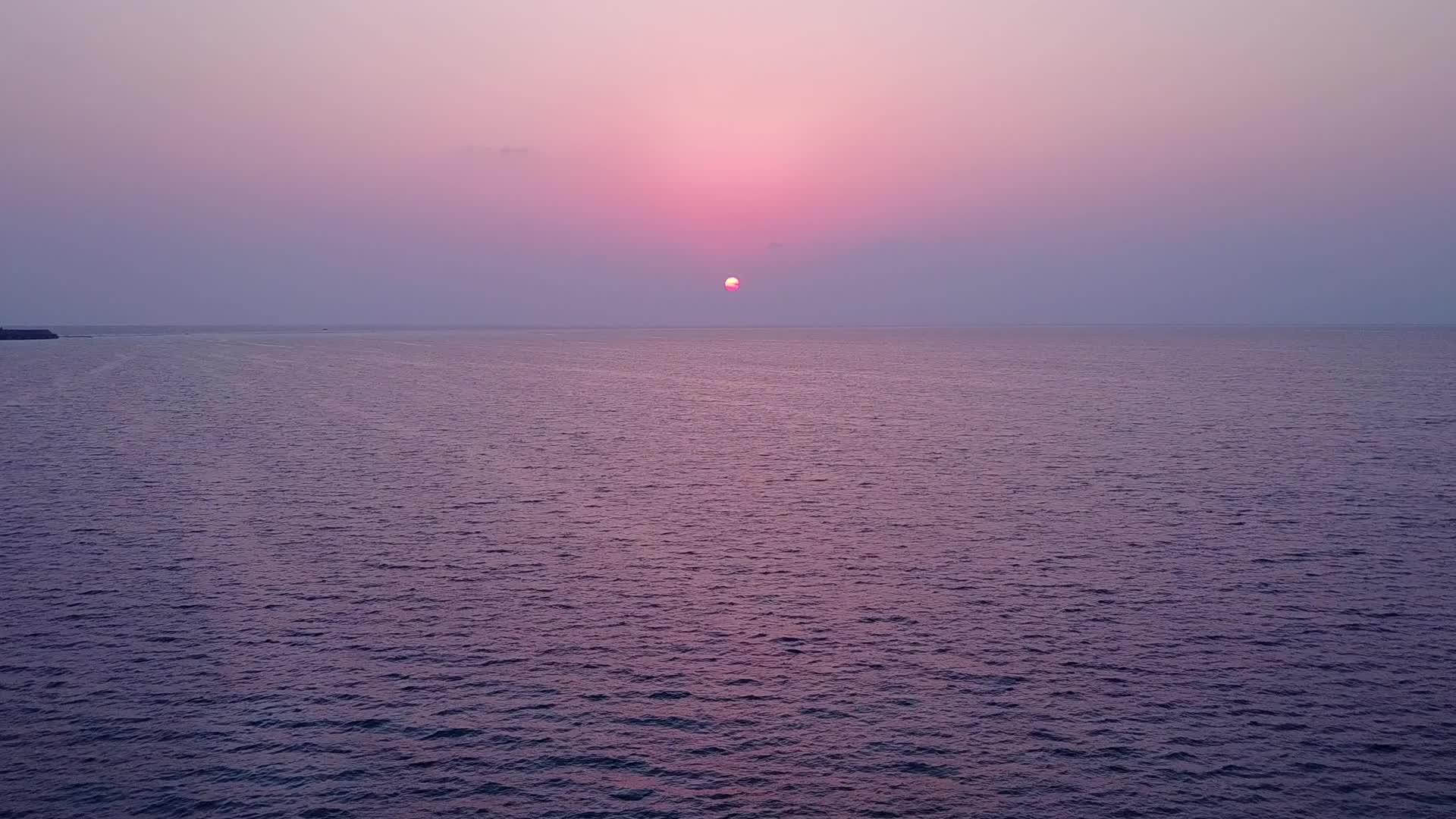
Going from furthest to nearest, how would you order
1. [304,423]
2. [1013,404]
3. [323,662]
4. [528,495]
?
[1013,404] < [304,423] < [528,495] < [323,662]

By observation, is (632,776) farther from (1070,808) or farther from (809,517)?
(809,517)

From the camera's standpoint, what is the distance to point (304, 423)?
10606 cm

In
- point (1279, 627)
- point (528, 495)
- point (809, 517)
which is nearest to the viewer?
point (1279, 627)

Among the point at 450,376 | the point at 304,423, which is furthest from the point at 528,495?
the point at 450,376

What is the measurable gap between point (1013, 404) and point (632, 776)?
111 metres

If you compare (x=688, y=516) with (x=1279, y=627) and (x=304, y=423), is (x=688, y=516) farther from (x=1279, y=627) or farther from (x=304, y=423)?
(x=304, y=423)

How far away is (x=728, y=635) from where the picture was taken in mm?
36781

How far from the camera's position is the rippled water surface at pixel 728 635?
84.8 ft

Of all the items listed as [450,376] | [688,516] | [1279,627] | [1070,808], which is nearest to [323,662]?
[1070,808]

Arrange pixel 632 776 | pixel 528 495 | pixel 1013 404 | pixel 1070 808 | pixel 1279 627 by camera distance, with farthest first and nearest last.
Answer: pixel 1013 404 → pixel 528 495 → pixel 1279 627 → pixel 632 776 → pixel 1070 808

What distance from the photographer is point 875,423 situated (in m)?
110

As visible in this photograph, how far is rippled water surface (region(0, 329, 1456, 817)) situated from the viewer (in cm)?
2586

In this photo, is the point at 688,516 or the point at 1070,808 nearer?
the point at 1070,808

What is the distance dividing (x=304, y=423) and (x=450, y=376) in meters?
87.6
